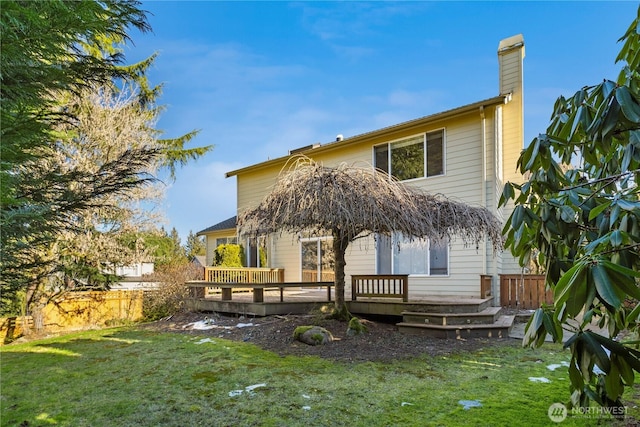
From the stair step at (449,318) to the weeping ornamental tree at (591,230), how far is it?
18.3 ft

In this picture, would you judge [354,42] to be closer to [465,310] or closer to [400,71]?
[400,71]

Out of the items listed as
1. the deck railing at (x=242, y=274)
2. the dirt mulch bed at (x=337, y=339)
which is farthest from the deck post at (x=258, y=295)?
the deck railing at (x=242, y=274)

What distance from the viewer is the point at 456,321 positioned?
793 cm

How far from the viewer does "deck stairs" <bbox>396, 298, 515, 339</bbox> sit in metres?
7.63

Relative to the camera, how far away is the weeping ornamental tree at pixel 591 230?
130cm

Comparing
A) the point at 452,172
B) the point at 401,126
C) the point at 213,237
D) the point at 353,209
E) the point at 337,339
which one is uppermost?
the point at 401,126

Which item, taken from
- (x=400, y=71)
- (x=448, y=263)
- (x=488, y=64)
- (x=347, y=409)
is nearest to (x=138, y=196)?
(x=400, y=71)

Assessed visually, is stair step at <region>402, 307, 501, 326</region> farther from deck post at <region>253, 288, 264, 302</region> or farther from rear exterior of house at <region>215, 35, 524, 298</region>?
deck post at <region>253, 288, 264, 302</region>

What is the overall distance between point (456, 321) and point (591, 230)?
6.28 metres

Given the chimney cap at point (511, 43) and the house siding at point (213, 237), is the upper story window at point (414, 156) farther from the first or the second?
the house siding at point (213, 237)

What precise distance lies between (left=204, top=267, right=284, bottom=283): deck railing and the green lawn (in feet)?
16.6

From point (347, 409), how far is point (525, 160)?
9.63ft

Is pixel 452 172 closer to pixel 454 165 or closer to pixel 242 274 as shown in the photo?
pixel 454 165

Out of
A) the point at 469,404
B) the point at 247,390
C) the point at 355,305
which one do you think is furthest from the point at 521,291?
the point at 247,390
